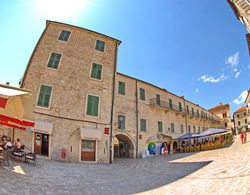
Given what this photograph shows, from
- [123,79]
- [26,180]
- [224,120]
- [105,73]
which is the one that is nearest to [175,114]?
[123,79]

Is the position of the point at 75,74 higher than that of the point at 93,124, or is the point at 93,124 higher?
the point at 75,74

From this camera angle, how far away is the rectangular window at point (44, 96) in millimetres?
14094

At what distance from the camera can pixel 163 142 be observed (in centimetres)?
2345

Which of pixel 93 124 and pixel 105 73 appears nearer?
pixel 93 124

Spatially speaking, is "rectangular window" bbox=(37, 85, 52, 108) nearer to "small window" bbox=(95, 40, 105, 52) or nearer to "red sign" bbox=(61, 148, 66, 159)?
"red sign" bbox=(61, 148, 66, 159)

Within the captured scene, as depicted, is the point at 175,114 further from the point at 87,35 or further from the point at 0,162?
the point at 0,162

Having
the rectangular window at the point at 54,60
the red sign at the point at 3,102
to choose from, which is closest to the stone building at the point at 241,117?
the rectangular window at the point at 54,60

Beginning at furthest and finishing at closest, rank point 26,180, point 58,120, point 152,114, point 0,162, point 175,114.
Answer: point 175,114, point 152,114, point 58,120, point 0,162, point 26,180

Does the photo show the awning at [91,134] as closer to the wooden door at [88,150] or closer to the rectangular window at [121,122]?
the wooden door at [88,150]

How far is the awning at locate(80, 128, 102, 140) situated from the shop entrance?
8.63 feet

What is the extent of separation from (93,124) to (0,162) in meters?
7.36

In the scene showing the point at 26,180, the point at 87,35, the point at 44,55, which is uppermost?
the point at 87,35

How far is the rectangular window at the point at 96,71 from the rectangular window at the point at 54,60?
298cm

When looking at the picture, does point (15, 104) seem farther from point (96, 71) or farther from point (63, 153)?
point (96, 71)
